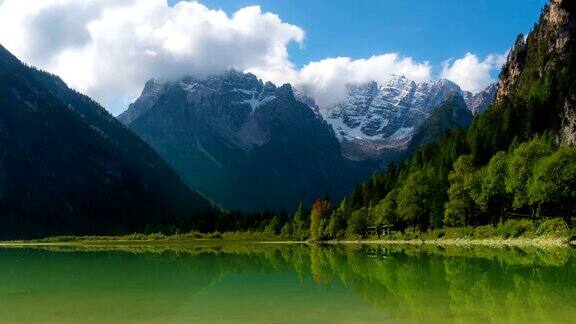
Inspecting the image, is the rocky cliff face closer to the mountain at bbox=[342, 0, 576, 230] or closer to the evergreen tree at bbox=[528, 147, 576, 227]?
the mountain at bbox=[342, 0, 576, 230]

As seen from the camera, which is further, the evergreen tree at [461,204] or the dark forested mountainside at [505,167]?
the evergreen tree at [461,204]

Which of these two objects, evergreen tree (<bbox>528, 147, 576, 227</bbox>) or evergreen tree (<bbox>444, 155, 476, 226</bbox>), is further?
evergreen tree (<bbox>444, 155, 476, 226</bbox>)

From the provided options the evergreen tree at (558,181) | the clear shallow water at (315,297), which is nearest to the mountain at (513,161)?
the evergreen tree at (558,181)

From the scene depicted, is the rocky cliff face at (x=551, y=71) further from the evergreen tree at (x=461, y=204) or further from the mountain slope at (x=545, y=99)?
the evergreen tree at (x=461, y=204)

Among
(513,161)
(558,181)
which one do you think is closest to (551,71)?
(513,161)

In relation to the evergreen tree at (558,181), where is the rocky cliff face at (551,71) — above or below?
above

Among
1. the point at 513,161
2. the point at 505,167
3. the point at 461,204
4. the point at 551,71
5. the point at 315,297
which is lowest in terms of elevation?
the point at 315,297

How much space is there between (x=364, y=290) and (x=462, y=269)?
11617 mm

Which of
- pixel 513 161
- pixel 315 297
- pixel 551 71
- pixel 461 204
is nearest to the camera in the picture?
pixel 315 297

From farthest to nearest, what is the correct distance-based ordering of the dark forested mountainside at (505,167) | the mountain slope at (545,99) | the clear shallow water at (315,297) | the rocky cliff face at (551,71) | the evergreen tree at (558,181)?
the mountain slope at (545,99), the rocky cliff face at (551,71), the dark forested mountainside at (505,167), the evergreen tree at (558,181), the clear shallow water at (315,297)

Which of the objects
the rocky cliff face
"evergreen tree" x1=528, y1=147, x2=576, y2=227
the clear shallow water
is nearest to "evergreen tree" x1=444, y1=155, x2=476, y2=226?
"evergreen tree" x1=528, y1=147, x2=576, y2=227

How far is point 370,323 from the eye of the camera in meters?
18.6

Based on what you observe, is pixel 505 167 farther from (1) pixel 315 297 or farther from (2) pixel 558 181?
(1) pixel 315 297

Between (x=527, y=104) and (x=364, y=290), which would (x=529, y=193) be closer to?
(x=364, y=290)
